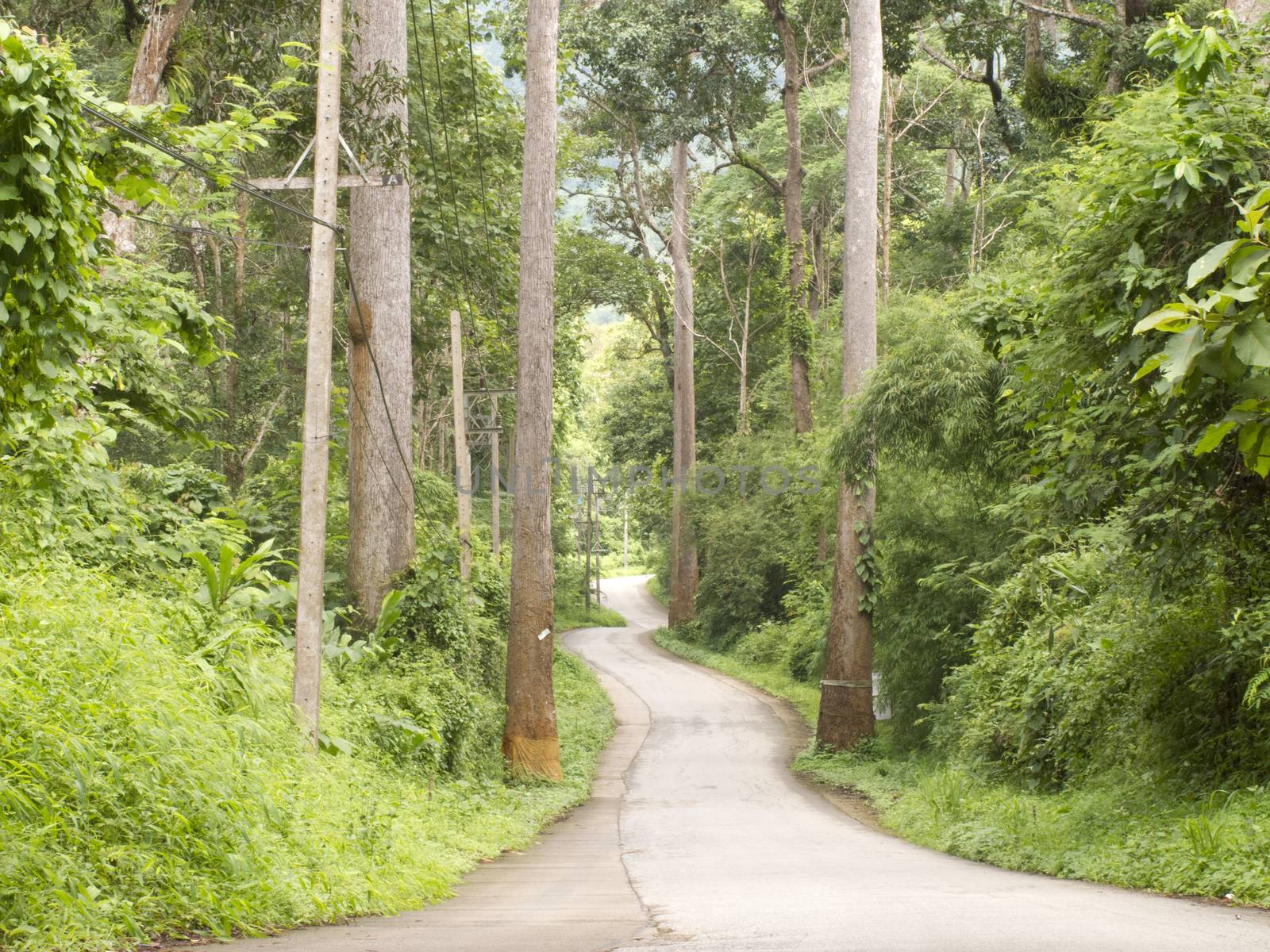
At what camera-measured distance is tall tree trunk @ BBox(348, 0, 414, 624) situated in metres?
16.3

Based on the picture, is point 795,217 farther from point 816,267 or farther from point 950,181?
point 950,181

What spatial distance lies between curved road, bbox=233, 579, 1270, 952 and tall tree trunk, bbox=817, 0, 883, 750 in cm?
290

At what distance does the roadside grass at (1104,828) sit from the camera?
8.04m

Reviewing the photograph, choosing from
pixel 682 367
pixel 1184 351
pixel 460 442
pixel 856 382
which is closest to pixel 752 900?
pixel 1184 351

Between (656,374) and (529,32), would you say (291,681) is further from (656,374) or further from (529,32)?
(656,374)

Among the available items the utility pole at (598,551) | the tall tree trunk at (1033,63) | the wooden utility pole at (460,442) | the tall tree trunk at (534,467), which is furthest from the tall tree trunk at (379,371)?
the utility pole at (598,551)

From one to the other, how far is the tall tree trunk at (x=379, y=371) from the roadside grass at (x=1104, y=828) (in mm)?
6993

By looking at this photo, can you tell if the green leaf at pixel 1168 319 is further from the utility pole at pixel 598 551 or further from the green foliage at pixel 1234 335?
the utility pole at pixel 598 551

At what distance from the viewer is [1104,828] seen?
10.1 metres

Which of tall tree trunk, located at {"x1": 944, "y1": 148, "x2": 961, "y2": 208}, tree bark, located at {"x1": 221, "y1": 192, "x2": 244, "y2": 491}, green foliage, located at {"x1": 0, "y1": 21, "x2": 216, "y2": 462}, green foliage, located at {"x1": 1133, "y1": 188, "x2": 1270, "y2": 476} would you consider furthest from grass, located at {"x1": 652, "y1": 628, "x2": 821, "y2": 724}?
green foliage, located at {"x1": 0, "y1": 21, "x2": 216, "y2": 462}

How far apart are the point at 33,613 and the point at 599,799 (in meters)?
10.6

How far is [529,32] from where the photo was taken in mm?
18641

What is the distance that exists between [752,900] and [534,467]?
10.7 metres

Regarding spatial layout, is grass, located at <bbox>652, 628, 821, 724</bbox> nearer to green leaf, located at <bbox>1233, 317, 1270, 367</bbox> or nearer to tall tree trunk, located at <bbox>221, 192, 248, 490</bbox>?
tall tree trunk, located at <bbox>221, 192, 248, 490</bbox>
